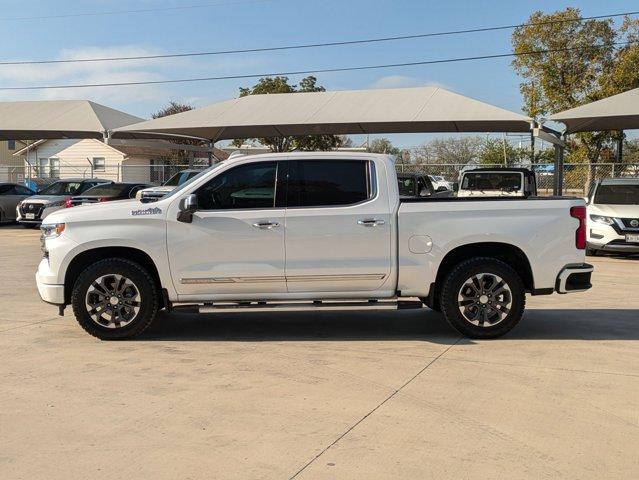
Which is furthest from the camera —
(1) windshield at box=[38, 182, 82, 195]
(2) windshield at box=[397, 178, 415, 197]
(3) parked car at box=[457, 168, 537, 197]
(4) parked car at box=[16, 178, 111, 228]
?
(1) windshield at box=[38, 182, 82, 195]

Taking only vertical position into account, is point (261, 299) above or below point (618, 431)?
above

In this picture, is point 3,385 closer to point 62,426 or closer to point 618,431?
point 62,426

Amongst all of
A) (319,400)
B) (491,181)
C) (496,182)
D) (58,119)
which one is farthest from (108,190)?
(319,400)

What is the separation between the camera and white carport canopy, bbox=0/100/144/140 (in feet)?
85.1

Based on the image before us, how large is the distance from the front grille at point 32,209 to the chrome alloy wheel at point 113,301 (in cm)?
1516

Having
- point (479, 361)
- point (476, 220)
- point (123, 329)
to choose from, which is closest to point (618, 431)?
point (479, 361)

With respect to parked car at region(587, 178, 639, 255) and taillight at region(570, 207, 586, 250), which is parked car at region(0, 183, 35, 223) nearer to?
parked car at region(587, 178, 639, 255)

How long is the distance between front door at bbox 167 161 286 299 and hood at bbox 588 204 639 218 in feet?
30.8

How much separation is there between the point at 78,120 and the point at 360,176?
72.0 feet

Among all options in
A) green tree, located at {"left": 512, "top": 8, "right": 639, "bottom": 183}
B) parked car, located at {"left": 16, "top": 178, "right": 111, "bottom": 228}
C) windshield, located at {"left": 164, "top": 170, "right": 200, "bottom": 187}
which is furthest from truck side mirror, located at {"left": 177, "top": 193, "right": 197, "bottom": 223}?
green tree, located at {"left": 512, "top": 8, "right": 639, "bottom": 183}

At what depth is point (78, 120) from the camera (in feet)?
86.2

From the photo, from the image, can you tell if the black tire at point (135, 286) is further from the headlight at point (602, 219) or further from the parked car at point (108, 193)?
the parked car at point (108, 193)

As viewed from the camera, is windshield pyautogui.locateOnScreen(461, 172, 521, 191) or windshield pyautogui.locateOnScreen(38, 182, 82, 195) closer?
windshield pyautogui.locateOnScreen(461, 172, 521, 191)

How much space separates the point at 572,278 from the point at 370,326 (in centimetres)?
224
